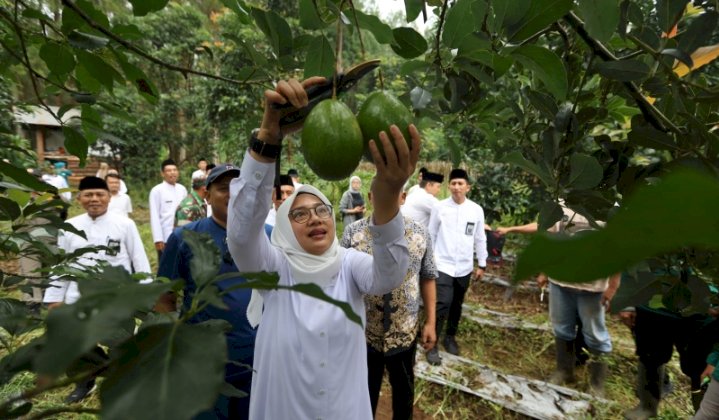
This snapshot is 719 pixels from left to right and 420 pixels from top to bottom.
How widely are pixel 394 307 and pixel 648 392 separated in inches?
80.3

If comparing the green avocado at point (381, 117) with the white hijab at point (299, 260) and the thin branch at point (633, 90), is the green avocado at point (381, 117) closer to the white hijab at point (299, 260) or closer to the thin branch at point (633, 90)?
the thin branch at point (633, 90)

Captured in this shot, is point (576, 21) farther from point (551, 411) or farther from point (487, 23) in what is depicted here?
Result: point (551, 411)

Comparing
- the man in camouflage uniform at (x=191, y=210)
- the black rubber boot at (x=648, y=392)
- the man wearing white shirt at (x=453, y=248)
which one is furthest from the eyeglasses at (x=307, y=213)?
the black rubber boot at (x=648, y=392)

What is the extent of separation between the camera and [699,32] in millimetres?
792

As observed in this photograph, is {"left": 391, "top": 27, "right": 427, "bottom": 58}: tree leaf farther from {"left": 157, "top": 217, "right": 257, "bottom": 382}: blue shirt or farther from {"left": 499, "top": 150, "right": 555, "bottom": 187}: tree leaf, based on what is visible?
{"left": 157, "top": 217, "right": 257, "bottom": 382}: blue shirt

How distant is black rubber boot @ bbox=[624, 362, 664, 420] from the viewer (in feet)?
9.09

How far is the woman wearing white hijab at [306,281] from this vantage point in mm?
1154

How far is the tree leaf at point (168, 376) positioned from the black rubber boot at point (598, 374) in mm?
3636

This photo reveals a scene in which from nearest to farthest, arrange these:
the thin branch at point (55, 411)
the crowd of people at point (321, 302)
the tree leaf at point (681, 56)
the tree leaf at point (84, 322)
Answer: the tree leaf at point (84, 322)
the thin branch at point (55, 411)
the tree leaf at point (681, 56)
the crowd of people at point (321, 302)

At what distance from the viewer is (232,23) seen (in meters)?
9.31

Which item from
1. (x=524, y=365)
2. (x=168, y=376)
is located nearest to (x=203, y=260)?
(x=168, y=376)

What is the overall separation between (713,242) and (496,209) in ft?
20.7

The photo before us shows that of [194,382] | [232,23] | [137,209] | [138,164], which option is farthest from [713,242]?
[138,164]

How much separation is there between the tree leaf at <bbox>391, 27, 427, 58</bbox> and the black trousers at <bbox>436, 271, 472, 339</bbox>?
10.2ft
